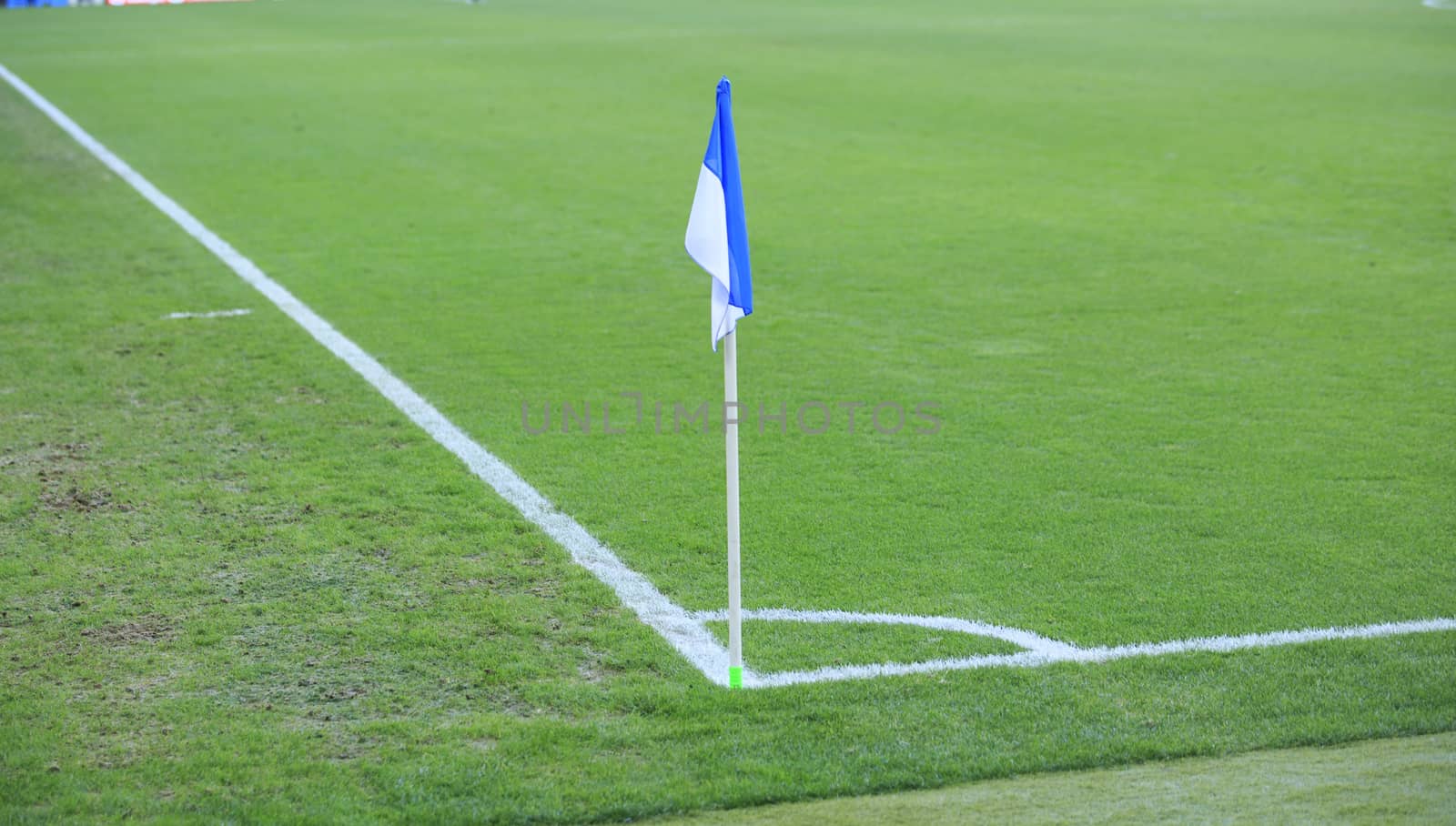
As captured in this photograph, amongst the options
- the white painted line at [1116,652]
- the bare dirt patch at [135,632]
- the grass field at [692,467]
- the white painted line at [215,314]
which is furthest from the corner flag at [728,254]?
the white painted line at [215,314]

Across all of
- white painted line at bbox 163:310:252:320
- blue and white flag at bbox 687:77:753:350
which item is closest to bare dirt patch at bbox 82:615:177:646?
blue and white flag at bbox 687:77:753:350

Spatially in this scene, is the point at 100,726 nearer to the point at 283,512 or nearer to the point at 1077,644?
the point at 283,512

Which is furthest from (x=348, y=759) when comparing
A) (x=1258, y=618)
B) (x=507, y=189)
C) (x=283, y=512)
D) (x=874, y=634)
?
(x=507, y=189)

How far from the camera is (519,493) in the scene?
263 inches

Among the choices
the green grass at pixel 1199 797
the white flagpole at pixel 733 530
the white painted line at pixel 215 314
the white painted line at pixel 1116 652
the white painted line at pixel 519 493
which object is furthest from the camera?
the white painted line at pixel 215 314

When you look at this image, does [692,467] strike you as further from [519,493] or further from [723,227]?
[723,227]

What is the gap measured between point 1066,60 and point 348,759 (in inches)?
945

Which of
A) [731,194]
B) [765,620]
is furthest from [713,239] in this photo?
[765,620]

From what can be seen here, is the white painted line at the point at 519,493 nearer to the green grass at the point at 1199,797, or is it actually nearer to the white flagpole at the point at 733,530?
the white flagpole at the point at 733,530

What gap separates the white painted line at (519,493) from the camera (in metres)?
5.21

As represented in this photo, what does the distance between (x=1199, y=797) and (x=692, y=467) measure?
3354 millimetres

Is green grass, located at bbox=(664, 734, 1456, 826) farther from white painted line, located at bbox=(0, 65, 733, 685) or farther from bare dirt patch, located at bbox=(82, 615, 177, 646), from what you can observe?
bare dirt patch, located at bbox=(82, 615, 177, 646)

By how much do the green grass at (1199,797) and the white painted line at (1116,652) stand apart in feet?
2.30

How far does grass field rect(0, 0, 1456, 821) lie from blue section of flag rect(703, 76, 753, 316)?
1.20 metres
